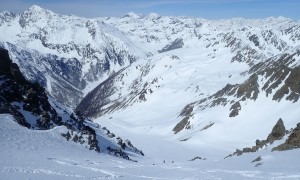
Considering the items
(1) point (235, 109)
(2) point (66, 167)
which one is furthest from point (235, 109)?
(2) point (66, 167)

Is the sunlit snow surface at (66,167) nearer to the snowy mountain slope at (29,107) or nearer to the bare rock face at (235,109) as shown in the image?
the snowy mountain slope at (29,107)

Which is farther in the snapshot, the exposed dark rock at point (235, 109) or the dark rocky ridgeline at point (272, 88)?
the exposed dark rock at point (235, 109)

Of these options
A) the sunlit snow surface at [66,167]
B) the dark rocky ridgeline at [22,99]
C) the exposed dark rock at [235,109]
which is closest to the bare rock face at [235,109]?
the exposed dark rock at [235,109]

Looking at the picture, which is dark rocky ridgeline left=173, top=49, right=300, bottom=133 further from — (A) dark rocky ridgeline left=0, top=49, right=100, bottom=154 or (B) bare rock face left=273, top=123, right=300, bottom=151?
(B) bare rock face left=273, top=123, right=300, bottom=151

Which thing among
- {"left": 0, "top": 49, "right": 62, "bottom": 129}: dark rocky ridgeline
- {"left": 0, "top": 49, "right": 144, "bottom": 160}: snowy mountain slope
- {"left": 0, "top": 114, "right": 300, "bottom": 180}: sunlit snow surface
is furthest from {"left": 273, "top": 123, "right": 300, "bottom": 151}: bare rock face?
{"left": 0, "top": 49, "right": 62, "bottom": 129}: dark rocky ridgeline

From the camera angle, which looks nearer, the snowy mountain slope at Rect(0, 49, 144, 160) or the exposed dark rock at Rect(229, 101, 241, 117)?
the snowy mountain slope at Rect(0, 49, 144, 160)

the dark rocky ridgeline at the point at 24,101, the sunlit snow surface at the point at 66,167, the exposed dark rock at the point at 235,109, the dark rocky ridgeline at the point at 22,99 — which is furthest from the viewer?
the exposed dark rock at the point at 235,109

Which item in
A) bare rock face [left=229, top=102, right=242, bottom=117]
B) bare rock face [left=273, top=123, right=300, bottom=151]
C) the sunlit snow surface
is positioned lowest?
the sunlit snow surface

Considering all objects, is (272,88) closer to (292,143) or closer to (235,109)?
(235,109)

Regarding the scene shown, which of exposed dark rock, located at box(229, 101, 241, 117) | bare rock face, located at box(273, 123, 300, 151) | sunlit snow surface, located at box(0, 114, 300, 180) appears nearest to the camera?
sunlit snow surface, located at box(0, 114, 300, 180)

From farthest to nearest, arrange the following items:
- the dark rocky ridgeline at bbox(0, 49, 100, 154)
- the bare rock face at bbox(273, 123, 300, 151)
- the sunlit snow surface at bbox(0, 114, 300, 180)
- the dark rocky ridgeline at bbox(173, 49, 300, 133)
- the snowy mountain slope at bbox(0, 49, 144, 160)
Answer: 1. the dark rocky ridgeline at bbox(173, 49, 300, 133)
2. the dark rocky ridgeline at bbox(0, 49, 100, 154)
3. the snowy mountain slope at bbox(0, 49, 144, 160)
4. the bare rock face at bbox(273, 123, 300, 151)
5. the sunlit snow surface at bbox(0, 114, 300, 180)

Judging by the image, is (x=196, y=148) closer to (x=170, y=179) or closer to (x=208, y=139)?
(x=208, y=139)
